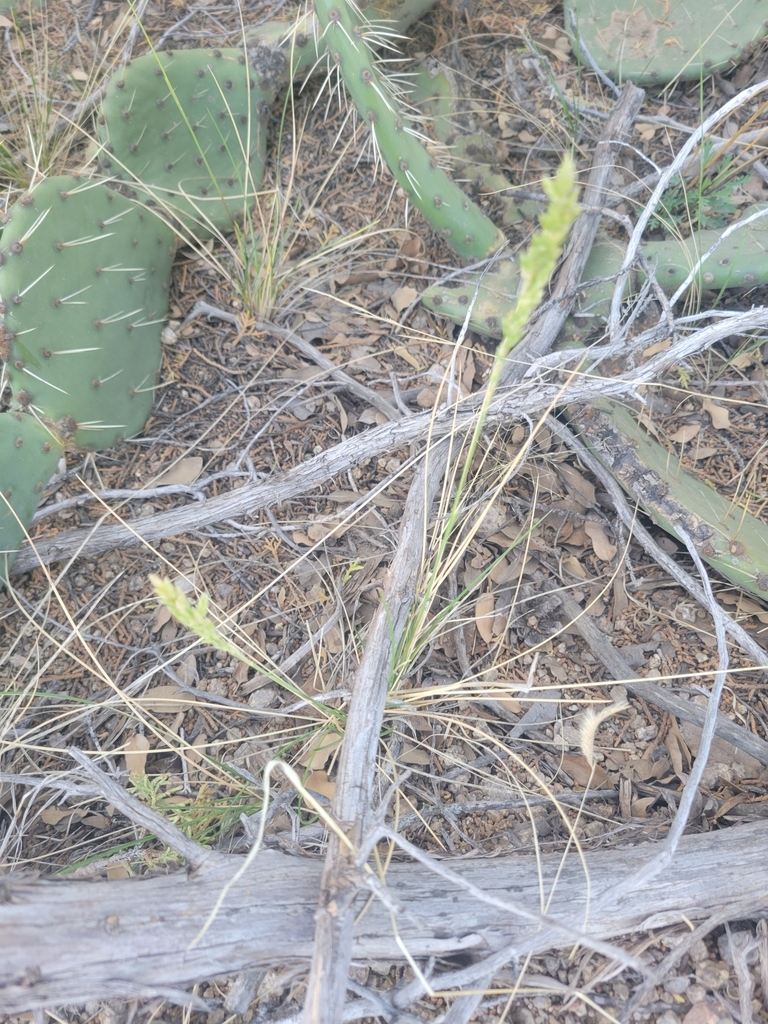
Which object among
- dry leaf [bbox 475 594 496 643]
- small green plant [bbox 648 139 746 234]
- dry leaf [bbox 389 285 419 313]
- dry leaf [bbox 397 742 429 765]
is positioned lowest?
dry leaf [bbox 397 742 429 765]

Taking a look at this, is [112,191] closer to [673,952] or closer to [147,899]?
[147,899]

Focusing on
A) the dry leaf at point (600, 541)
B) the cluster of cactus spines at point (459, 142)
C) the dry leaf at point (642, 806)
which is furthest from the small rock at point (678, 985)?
the cluster of cactus spines at point (459, 142)

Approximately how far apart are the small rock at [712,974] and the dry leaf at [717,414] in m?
1.01

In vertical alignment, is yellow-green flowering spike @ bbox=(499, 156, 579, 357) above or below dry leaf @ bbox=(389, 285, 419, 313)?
above

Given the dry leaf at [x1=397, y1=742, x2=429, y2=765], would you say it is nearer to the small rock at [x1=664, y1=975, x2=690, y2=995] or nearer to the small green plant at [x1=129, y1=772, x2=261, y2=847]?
the small green plant at [x1=129, y1=772, x2=261, y2=847]

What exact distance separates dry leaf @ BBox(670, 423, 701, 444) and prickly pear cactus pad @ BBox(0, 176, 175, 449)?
3.93 ft

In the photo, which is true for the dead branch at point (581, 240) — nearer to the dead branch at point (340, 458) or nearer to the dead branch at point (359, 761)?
the dead branch at point (340, 458)

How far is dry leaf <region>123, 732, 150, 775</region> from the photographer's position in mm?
1266

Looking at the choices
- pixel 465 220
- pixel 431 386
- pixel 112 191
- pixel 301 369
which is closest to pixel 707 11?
pixel 465 220

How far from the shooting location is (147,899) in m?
0.83

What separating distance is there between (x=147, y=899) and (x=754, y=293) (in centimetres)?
168

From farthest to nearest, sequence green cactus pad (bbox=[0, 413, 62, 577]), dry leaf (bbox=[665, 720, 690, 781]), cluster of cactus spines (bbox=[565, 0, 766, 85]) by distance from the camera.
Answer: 1. cluster of cactus spines (bbox=[565, 0, 766, 85])
2. green cactus pad (bbox=[0, 413, 62, 577])
3. dry leaf (bbox=[665, 720, 690, 781])

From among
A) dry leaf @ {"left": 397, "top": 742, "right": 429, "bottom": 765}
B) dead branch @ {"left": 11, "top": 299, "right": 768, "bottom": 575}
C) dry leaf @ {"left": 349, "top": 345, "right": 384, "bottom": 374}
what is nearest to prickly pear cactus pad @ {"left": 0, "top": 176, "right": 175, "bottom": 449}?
dead branch @ {"left": 11, "top": 299, "right": 768, "bottom": 575}

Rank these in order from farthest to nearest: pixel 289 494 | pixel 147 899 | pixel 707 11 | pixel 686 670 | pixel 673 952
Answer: pixel 707 11 → pixel 289 494 → pixel 686 670 → pixel 673 952 → pixel 147 899
